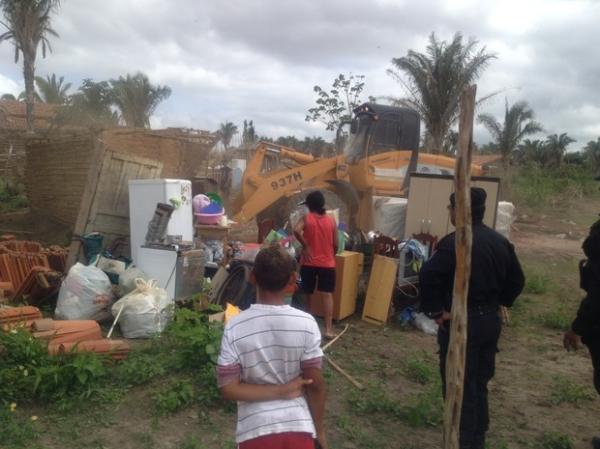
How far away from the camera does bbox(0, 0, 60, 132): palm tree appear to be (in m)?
19.9

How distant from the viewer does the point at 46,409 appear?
13.4ft

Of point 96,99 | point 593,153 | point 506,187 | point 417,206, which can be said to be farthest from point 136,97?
point 593,153

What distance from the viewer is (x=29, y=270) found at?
713 centimetres

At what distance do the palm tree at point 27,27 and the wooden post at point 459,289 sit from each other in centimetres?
1980

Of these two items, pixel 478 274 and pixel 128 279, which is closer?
pixel 478 274

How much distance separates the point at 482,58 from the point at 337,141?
9.67 m

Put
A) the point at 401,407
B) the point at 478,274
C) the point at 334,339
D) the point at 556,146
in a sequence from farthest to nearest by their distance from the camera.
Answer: the point at 556,146 < the point at 334,339 < the point at 401,407 < the point at 478,274

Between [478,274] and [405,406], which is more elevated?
[478,274]

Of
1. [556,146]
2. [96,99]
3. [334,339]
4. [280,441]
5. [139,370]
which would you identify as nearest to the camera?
[280,441]

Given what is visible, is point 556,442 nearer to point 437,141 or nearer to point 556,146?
point 437,141

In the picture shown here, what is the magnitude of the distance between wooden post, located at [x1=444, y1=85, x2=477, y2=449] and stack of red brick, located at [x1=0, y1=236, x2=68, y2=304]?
529cm

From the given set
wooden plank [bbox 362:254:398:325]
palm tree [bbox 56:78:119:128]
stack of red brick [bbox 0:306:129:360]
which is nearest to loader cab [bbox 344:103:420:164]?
wooden plank [bbox 362:254:398:325]

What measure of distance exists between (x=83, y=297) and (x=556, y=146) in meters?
40.1

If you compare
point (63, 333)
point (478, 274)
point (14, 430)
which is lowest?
point (14, 430)
